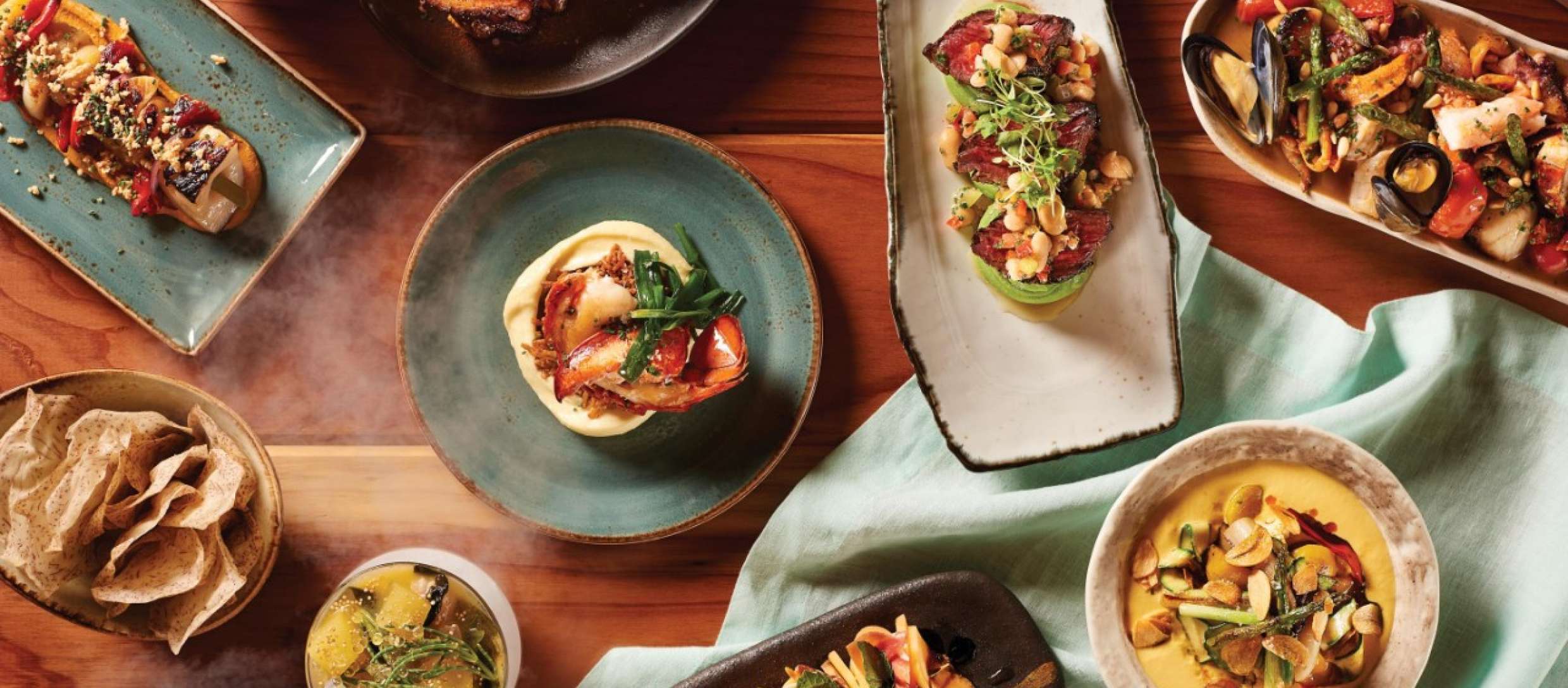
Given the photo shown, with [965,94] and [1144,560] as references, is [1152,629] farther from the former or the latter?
[965,94]

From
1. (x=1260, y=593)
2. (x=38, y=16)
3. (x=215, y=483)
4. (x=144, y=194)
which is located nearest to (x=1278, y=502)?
(x=1260, y=593)

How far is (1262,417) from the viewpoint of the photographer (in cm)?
335

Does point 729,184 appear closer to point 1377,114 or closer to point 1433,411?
point 1377,114

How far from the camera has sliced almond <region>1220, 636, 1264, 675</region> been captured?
114 inches

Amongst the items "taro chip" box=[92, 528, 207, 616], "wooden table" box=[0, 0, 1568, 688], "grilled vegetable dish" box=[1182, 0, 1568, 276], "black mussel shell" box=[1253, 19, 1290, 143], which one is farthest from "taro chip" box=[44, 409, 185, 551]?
"black mussel shell" box=[1253, 19, 1290, 143]

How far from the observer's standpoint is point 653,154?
3.31 meters

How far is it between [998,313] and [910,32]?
2.76 ft

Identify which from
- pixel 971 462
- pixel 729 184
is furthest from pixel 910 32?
pixel 971 462

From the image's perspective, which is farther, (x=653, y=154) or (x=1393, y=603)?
(x=653, y=154)

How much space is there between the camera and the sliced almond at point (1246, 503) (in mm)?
2941

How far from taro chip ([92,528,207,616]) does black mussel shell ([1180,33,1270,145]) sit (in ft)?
9.75

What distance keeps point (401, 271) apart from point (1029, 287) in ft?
5.99

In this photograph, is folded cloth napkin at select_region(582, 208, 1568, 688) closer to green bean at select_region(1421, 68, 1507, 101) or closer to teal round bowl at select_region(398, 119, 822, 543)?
teal round bowl at select_region(398, 119, 822, 543)

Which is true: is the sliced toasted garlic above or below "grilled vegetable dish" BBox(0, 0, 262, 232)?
below
